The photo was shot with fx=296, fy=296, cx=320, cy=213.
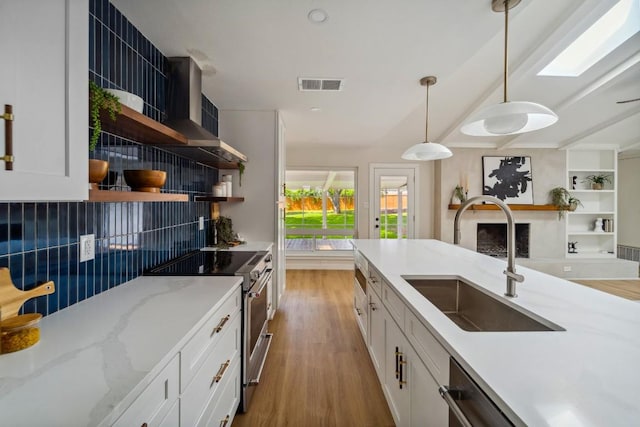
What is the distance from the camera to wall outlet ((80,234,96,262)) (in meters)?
1.33

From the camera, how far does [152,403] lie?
85 cm

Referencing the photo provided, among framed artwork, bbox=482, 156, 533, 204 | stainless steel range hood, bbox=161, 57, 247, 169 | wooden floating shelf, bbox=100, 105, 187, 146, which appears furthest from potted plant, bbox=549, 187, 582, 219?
wooden floating shelf, bbox=100, 105, 187, 146

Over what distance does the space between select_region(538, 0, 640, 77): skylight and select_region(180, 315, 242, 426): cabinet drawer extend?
400 cm

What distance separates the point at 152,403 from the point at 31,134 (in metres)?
0.81

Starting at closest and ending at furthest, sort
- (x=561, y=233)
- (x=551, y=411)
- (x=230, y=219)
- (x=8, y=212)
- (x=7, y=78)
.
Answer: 1. (x=551, y=411)
2. (x=7, y=78)
3. (x=8, y=212)
4. (x=230, y=219)
5. (x=561, y=233)

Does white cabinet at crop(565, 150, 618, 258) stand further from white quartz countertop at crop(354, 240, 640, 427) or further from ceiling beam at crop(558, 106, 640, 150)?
white quartz countertop at crop(354, 240, 640, 427)

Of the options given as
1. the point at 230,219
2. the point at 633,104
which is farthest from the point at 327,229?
the point at 633,104

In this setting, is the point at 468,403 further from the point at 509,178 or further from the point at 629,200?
the point at 629,200

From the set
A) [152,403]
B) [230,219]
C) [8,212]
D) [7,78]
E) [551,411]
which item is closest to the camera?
[551,411]

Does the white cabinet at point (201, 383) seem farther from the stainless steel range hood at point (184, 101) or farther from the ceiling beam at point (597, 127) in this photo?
the ceiling beam at point (597, 127)

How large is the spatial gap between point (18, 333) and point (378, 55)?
2.36 m

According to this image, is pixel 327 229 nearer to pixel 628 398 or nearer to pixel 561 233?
pixel 561 233

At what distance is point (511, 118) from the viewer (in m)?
1.56

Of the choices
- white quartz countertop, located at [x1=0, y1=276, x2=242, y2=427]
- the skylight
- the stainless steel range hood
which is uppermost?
the skylight
